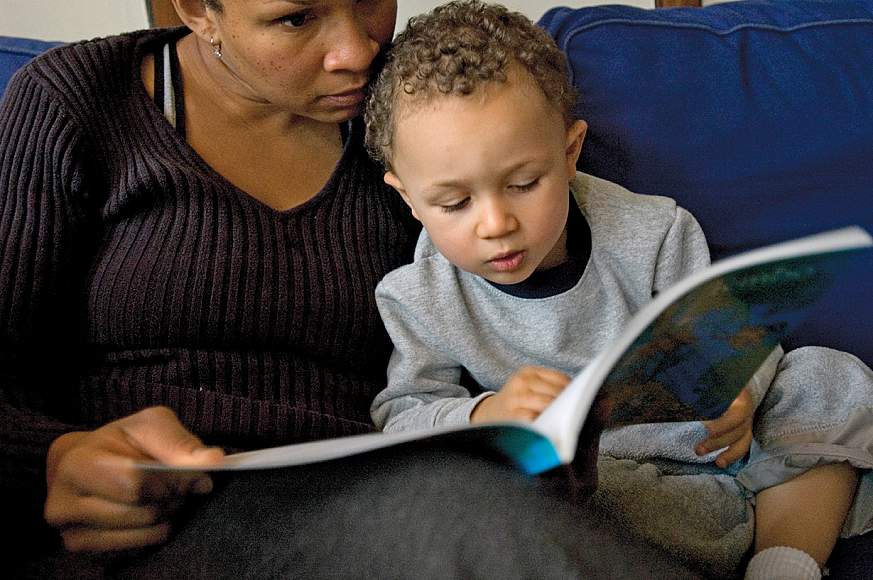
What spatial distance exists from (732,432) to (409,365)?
14.7 inches

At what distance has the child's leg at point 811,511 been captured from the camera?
1057 millimetres

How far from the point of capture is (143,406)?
1067 millimetres

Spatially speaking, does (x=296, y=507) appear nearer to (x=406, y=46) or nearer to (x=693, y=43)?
(x=406, y=46)

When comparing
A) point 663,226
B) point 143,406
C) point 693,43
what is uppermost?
point 693,43

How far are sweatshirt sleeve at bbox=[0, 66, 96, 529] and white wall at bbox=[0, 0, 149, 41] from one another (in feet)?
2.45

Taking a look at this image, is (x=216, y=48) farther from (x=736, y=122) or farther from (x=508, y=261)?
(x=736, y=122)

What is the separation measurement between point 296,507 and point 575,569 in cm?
23

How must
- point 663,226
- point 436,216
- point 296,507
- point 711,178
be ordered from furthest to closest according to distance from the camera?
point 711,178
point 663,226
point 436,216
point 296,507

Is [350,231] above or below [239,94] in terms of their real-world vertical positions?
below

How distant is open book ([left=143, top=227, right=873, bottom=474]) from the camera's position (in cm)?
62

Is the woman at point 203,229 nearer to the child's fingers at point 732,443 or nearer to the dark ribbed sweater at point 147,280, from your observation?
the dark ribbed sweater at point 147,280

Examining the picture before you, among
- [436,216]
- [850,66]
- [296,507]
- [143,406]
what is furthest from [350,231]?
[850,66]

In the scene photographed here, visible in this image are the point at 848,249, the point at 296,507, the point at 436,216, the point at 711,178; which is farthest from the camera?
the point at 711,178

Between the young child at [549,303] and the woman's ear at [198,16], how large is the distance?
0.69 feet
